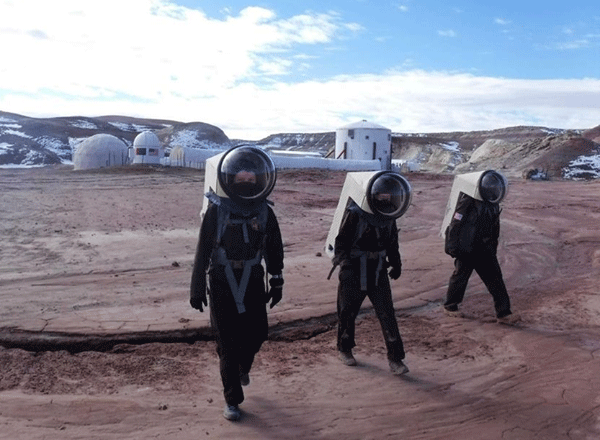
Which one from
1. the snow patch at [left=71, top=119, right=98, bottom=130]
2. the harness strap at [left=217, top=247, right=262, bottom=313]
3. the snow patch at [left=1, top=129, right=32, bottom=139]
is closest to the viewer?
the harness strap at [left=217, top=247, right=262, bottom=313]

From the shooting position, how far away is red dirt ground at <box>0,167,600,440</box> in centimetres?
458

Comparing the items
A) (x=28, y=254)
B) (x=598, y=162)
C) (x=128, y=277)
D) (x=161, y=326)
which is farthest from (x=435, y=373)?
(x=598, y=162)

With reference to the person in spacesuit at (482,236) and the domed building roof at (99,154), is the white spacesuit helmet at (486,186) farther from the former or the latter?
the domed building roof at (99,154)

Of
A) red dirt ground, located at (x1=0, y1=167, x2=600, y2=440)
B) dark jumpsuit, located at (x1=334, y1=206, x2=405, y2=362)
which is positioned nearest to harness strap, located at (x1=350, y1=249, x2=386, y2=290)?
dark jumpsuit, located at (x1=334, y1=206, x2=405, y2=362)

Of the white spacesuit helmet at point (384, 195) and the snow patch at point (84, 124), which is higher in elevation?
the snow patch at point (84, 124)

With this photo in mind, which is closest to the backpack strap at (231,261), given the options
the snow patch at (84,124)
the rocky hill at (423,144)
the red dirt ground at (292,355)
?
the red dirt ground at (292,355)

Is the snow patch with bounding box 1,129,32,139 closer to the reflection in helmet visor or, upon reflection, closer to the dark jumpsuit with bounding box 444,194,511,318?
the dark jumpsuit with bounding box 444,194,511,318

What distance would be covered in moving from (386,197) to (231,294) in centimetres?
181

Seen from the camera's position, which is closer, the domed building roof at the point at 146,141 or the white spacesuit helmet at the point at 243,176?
the white spacesuit helmet at the point at 243,176

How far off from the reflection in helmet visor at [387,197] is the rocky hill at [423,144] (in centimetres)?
3641

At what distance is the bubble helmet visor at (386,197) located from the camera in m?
5.46

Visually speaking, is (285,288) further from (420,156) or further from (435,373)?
(420,156)

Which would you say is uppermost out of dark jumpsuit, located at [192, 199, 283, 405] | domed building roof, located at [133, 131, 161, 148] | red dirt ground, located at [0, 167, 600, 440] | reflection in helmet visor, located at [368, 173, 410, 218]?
domed building roof, located at [133, 131, 161, 148]

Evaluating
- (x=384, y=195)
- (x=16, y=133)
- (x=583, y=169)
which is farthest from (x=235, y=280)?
(x=16, y=133)
